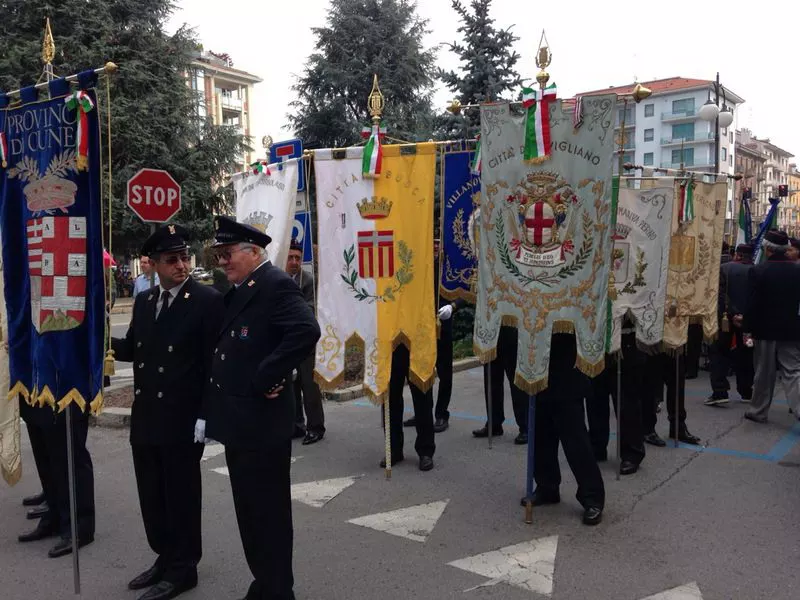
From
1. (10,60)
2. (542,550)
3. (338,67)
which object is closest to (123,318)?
(10,60)

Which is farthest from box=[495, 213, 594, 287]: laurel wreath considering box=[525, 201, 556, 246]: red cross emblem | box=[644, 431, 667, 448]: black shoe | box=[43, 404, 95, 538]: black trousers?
box=[43, 404, 95, 538]: black trousers

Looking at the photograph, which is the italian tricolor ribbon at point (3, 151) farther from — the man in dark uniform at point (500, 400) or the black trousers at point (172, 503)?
the man in dark uniform at point (500, 400)

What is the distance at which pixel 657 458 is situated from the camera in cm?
598

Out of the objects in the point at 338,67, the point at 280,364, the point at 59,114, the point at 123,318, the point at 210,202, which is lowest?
the point at 123,318

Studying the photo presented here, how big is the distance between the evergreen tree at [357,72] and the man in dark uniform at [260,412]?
18.9 metres

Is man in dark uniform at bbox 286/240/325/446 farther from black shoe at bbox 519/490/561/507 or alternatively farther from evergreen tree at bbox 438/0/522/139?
evergreen tree at bbox 438/0/522/139

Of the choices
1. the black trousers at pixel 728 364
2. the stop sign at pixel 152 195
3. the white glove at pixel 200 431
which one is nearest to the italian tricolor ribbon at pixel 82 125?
the white glove at pixel 200 431

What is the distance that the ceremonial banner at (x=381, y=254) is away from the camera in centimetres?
554

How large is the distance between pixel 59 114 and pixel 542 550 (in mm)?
3906

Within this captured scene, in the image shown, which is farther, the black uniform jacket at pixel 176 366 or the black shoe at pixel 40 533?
the black shoe at pixel 40 533

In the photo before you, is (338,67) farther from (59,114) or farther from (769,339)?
(59,114)

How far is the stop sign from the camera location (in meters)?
8.24

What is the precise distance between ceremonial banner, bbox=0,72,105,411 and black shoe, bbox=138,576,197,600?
3.52 ft

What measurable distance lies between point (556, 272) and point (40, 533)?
392 centimetres
